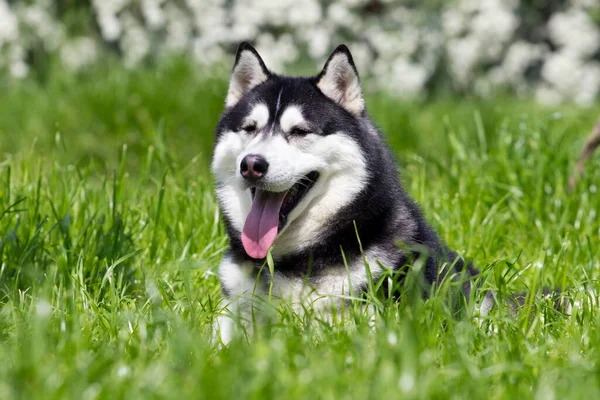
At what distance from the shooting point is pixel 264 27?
32.7 feet

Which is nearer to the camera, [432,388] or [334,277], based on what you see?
[432,388]

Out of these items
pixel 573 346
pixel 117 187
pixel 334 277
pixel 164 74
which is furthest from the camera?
pixel 164 74

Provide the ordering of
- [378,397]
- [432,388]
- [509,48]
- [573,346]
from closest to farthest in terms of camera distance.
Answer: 1. [378,397]
2. [432,388]
3. [573,346]
4. [509,48]

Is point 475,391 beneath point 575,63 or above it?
above

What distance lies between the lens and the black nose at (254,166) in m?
2.84

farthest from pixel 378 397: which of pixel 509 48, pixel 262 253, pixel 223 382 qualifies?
pixel 509 48

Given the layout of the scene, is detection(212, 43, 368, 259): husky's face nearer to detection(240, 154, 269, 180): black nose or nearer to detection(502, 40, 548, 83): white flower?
detection(240, 154, 269, 180): black nose

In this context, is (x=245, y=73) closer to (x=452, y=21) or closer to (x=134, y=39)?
(x=134, y=39)

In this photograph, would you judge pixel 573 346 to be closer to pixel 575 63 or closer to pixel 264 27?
pixel 264 27

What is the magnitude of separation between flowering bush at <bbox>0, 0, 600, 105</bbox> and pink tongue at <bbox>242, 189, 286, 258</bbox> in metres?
5.56

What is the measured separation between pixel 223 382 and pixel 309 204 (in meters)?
1.36

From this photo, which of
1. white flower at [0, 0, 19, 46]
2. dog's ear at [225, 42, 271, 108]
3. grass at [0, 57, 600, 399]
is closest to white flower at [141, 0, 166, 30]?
white flower at [0, 0, 19, 46]

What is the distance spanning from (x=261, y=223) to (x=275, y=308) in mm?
620

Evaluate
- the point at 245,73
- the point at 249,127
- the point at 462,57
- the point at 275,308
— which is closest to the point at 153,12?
the point at 462,57
